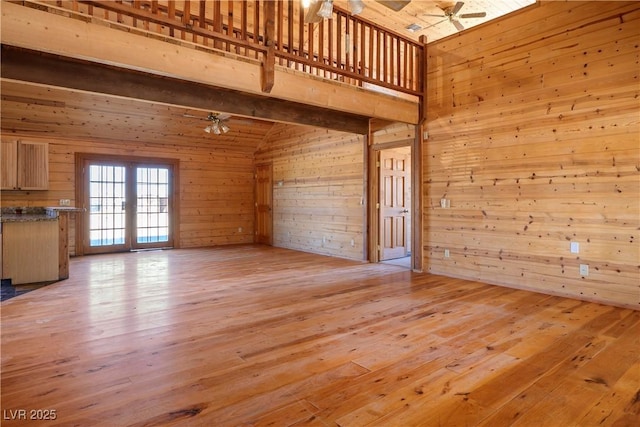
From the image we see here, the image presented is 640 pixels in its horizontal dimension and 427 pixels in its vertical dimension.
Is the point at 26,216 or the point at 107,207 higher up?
the point at 107,207

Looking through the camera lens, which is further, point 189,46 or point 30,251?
point 30,251

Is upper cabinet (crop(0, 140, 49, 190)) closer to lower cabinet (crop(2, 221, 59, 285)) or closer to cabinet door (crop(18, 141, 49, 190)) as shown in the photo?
cabinet door (crop(18, 141, 49, 190))

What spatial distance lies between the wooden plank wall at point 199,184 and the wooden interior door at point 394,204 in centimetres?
408

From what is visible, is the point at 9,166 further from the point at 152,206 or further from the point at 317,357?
the point at 317,357

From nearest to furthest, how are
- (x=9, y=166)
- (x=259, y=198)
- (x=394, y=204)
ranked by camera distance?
(x=9, y=166), (x=394, y=204), (x=259, y=198)

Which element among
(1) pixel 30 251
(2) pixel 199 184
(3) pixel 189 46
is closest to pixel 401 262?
(3) pixel 189 46

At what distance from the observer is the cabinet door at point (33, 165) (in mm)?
6207

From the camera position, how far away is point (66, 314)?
3.40 meters

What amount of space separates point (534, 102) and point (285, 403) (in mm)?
4301

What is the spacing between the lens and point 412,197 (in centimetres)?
562

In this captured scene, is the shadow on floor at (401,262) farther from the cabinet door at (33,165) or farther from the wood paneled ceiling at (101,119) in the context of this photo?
the cabinet door at (33,165)

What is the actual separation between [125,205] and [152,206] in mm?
540

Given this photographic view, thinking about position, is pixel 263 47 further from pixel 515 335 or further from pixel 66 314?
pixel 515 335

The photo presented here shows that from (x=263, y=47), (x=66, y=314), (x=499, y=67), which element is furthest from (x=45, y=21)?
(x=499, y=67)
